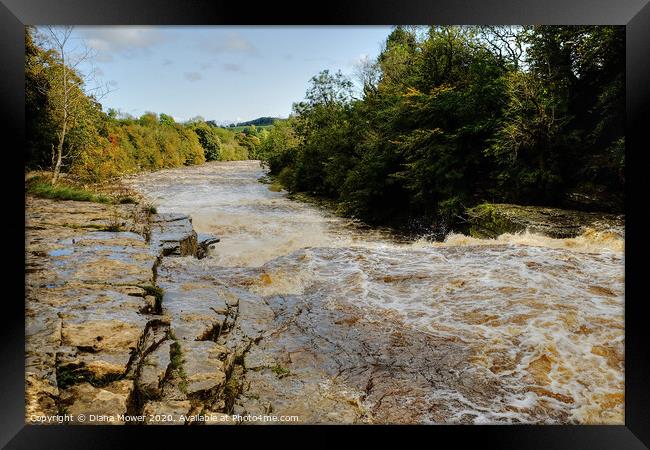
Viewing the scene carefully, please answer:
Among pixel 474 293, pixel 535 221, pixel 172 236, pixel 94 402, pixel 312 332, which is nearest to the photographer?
pixel 94 402

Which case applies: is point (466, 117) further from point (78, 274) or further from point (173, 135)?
point (78, 274)

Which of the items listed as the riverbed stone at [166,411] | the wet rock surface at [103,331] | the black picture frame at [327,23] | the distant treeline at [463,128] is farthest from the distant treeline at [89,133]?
the riverbed stone at [166,411]

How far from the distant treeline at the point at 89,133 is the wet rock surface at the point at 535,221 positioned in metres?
4.08

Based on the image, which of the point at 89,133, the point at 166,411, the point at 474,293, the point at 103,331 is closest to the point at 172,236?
the point at 89,133

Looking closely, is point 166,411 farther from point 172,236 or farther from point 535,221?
point 535,221

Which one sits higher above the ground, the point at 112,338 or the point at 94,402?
the point at 112,338

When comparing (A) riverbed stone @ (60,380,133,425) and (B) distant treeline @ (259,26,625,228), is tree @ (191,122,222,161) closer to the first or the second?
(B) distant treeline @ (259,26,625,228)

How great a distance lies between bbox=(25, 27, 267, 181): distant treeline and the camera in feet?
13.5

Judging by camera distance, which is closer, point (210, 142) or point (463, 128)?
point (463, 128)

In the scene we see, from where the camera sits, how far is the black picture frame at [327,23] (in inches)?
112

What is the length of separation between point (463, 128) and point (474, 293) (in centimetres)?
407

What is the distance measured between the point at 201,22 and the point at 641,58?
2924 millimetres

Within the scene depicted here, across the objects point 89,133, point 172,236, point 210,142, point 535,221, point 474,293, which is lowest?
point 474,293

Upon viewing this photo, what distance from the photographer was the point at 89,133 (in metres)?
5.42
